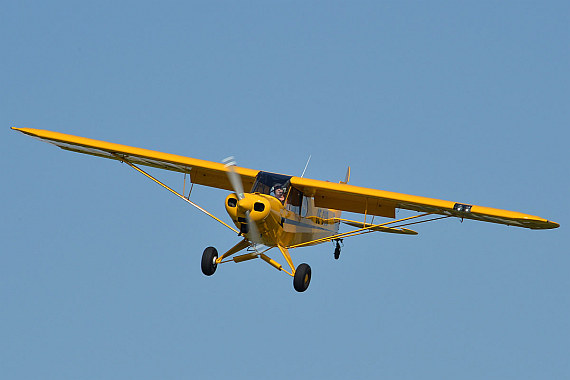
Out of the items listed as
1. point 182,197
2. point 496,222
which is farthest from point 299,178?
point 496,222

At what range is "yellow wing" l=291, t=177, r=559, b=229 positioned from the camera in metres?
21.1

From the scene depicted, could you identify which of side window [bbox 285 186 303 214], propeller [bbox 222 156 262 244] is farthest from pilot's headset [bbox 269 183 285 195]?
propeller [bbox 222 156 262 244]

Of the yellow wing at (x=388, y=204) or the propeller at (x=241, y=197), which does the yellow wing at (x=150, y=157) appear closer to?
the propeller at (x=241, y=197)

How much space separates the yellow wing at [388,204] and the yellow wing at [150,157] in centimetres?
167

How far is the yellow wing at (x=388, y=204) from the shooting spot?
21125mm

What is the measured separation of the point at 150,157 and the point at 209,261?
3396 mm

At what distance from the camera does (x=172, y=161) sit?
23.0 m

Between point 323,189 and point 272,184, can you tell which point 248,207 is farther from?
point 323,189

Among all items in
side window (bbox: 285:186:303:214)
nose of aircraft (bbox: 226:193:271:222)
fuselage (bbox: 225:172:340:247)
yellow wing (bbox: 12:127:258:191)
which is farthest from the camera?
yellow wing (bbox: 12:127:258:191)

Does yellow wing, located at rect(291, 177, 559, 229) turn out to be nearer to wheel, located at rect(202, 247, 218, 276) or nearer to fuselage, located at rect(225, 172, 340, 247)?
fuselage, located at rect(225, 172, 340, 247)

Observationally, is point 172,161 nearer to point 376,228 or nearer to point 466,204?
point 376,228

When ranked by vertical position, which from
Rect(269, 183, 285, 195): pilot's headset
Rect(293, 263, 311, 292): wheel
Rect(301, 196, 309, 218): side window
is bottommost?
Rect(293, 263, 311, 292): wheel

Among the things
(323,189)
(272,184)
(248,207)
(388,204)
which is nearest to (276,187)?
(272,184)

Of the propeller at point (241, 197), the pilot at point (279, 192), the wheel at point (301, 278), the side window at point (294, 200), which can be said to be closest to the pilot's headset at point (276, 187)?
the pilot at point (279, 192)
